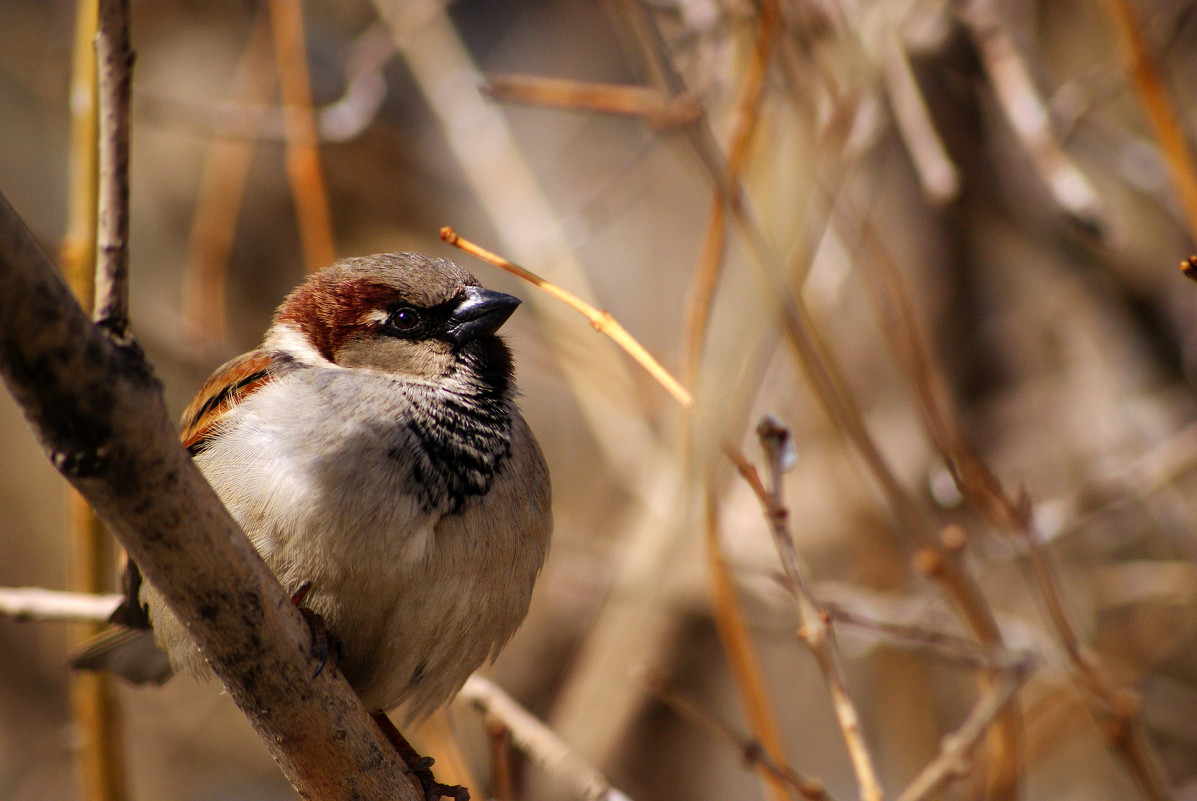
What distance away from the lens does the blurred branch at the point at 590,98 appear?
2.10m

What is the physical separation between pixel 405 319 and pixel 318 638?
0.92 m

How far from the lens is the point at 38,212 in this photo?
15.5 feet

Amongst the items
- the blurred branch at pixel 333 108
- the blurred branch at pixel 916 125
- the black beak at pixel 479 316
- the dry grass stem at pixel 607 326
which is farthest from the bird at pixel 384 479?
the blurred branch at pixel 916 125

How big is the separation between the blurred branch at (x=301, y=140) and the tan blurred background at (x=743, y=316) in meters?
0.16

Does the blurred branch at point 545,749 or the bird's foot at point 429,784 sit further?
the bird's foot at point 429,784

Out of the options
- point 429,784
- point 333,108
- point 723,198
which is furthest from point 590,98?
point 429,784

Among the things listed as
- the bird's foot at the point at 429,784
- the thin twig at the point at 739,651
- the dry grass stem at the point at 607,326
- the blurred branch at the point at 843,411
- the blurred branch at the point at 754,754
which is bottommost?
the bird's foot at the point at 429,784

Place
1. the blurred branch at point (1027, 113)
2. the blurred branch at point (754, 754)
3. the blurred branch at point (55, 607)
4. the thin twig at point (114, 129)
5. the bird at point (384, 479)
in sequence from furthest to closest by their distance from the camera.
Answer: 1. the blurred branch at point (1027, 113)
2. the blurred branch at point (55, 607)
3. the bird at point (384, 479)
4. the blurred branch at point (754, 754)
5. the thin twig at point (114, 129)

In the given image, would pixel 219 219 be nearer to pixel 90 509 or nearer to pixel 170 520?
pixel 90 509

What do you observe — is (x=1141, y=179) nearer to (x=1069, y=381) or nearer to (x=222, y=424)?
(x=1069, y=381)

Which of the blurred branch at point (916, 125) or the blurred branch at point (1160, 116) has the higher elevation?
the blurred branch at point (916, 125)

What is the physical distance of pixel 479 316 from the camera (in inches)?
94.8

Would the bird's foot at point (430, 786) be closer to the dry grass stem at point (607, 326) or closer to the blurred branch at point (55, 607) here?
the blurred branch at point (55, 607)

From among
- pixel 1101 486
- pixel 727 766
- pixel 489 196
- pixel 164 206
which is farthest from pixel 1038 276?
pixel 164 206
